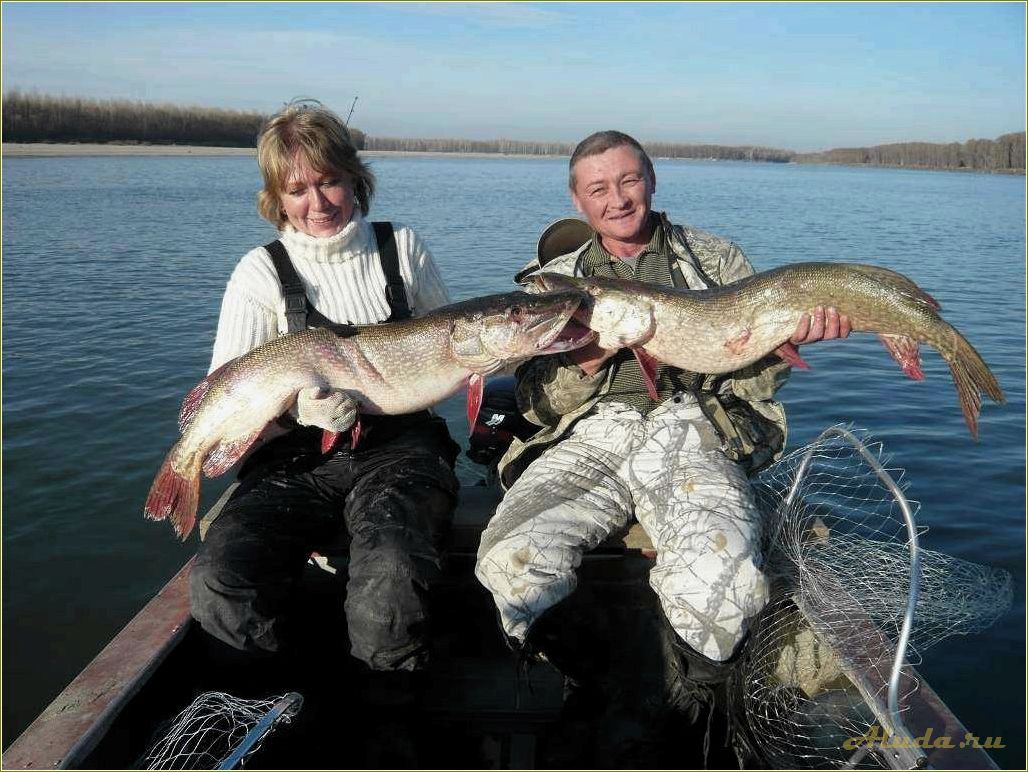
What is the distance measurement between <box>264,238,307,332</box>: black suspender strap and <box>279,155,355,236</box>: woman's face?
7.6 inches

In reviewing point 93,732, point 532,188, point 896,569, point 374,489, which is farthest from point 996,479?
point 532,188

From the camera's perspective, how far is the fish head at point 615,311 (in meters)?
3.57

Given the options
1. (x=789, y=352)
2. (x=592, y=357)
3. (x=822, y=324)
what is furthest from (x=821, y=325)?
(x=592, y=357)

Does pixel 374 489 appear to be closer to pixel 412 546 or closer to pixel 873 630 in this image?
pixel 412 546

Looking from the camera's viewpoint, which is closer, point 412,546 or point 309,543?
point 412,546

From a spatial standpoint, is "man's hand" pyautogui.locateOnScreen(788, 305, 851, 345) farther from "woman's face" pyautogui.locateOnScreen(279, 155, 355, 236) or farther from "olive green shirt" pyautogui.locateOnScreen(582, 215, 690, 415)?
"woman's face" pyautogui.locateOnScreen(279, 155, 355, 236)

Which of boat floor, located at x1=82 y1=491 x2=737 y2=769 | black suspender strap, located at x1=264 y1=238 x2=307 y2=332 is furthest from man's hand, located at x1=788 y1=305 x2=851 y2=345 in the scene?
black suspender strap, located at x1=264 y1=238 x2=307 y2=332

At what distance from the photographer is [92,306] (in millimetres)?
12484

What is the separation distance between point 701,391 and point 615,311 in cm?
65

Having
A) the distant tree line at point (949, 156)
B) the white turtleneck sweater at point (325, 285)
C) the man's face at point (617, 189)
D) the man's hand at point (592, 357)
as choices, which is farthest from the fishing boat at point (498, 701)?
the distant tree line at point (949, 156)

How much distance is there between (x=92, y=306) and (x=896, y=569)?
1238cm

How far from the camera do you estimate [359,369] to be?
11.6 feet

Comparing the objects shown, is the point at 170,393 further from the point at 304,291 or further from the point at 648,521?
the point at 648,521

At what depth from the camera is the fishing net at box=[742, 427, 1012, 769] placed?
9.68 ft
